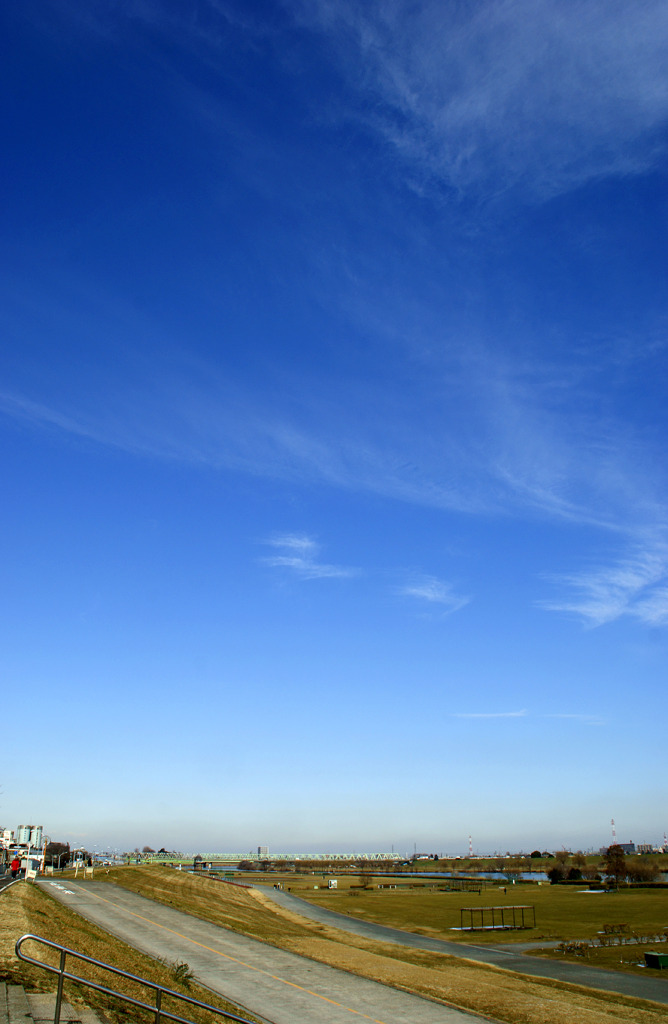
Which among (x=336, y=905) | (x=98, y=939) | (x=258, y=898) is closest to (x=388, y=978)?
(x=98, y=939)

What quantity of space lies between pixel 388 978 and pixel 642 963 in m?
19.8

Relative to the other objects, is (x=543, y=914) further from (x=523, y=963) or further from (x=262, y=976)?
(x=262, y=976)

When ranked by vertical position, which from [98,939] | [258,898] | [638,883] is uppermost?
[98,939]

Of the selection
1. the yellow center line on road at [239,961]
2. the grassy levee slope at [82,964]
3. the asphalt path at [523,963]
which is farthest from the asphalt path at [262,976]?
the asphalt path at [523,963]

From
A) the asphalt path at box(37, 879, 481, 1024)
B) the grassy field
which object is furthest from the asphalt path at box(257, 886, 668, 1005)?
the asphalt path at box(37, 879, 481, 1024)

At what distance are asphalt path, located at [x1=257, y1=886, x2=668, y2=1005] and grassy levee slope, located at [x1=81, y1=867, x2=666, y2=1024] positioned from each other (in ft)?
6.72

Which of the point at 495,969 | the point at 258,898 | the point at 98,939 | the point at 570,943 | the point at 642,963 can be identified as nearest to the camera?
the point at 98,939

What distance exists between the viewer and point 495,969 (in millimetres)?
40875

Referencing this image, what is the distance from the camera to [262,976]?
1275 inches

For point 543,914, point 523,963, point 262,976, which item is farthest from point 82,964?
point 543,914

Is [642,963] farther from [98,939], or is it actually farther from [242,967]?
[98,939]

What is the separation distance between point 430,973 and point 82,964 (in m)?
21.2

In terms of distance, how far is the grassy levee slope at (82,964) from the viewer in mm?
19703

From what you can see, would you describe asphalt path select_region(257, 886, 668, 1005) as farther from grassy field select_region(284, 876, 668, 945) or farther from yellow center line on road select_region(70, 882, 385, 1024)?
yellow center line on road select_region(70, 882, 385, 1024)
